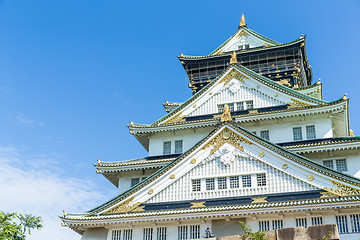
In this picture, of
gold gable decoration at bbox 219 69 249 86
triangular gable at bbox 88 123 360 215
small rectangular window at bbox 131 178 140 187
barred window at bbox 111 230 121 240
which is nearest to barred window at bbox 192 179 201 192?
triangular gable at bbox 88 123 360 215

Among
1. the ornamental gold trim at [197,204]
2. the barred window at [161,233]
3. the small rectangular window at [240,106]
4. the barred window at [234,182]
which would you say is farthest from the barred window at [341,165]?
the barred window at [161,233]

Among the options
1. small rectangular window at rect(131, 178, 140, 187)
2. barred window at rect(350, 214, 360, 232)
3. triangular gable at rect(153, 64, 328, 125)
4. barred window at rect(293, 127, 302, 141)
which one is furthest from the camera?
triangular gable at rect(153, 64, 328, 125)

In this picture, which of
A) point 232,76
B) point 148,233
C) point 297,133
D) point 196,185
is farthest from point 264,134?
point 148,233

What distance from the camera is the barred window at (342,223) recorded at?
73.6 ft

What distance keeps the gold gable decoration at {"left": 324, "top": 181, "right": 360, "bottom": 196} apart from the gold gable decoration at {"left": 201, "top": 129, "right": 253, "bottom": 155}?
221 inches

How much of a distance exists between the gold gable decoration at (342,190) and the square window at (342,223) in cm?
125

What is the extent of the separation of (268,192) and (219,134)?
15.4 feet

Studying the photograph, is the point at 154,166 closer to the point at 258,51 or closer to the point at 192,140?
the point at 192,140

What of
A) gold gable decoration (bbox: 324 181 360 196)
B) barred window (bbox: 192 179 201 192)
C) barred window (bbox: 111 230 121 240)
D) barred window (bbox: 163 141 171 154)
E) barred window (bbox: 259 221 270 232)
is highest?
barred window (bbox: 163 141 171 154)

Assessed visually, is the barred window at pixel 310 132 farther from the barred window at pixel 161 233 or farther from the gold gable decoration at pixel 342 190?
the barred window at pixel 161 233

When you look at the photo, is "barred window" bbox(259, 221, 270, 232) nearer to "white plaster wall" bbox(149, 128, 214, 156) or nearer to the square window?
the square window

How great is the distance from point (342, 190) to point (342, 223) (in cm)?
171

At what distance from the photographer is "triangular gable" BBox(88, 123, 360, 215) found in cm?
2396

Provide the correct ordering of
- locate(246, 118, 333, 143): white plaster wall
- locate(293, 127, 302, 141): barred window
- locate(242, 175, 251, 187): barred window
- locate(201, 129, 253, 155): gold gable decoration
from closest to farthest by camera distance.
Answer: locate(242, 175, 251, 187): barred window → locate(201, 129, 253, 155): gold gable decoration → locate(246, 118, 333, 143): white plaster wall → locate(293, 127, 302, 141): barred window
